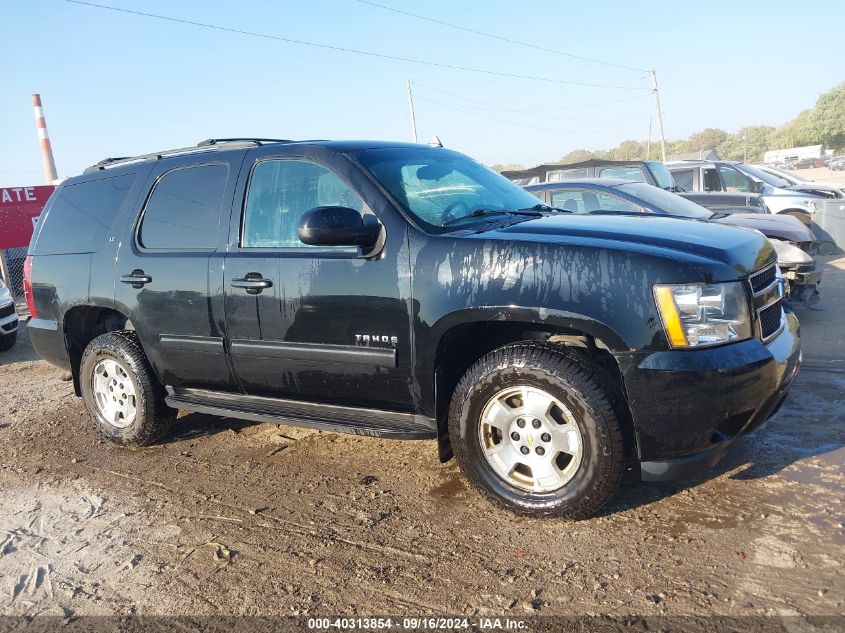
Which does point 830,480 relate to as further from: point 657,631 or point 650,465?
point 657,631

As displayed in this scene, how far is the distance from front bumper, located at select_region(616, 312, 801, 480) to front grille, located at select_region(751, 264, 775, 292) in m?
0.30

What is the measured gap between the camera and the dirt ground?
2.62m

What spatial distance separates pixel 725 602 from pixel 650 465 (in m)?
0.63

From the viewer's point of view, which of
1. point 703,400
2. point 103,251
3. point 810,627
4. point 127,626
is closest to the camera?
point 810,627

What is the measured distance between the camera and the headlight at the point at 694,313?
9.23ft

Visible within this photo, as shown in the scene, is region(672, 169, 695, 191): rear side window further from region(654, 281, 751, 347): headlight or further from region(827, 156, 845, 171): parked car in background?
region(827, 156, 845, 171): parked car in background

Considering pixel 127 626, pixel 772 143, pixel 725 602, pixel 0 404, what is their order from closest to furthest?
pixel 725 602 → pixel 127 626 → pixel 0 404 → pixel 772 143

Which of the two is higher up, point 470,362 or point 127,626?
point 470,362

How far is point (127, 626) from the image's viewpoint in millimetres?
2629

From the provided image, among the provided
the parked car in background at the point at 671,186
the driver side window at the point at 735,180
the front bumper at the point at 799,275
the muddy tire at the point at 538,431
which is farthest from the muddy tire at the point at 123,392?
the driver side window at the point at 735,180

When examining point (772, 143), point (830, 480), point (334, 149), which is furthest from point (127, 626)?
point (772, 143)

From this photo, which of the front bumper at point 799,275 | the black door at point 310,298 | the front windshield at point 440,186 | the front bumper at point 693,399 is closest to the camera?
the front bumper at point 693,399

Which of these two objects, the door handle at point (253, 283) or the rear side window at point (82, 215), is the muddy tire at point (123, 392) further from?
the door handle at point (253, 283)

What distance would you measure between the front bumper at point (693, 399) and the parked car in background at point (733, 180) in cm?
1031
